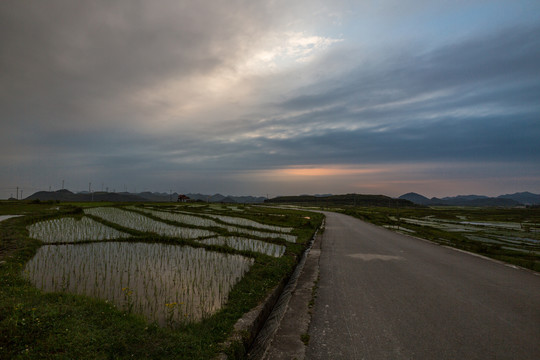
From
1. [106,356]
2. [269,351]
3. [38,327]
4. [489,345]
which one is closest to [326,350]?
[269,351]

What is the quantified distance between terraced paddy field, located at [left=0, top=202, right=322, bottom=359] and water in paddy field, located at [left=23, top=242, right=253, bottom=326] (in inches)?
1.2

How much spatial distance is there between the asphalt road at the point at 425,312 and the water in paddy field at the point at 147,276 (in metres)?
2.80

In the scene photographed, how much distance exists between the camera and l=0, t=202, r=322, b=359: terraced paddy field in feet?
12.7

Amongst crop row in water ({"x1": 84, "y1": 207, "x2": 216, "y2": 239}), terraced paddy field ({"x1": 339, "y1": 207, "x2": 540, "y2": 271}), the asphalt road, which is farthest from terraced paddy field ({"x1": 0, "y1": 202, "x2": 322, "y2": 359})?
terraced paddy field ({"x1": 339, "y1": 207, "x2": 540, "y2": 271})

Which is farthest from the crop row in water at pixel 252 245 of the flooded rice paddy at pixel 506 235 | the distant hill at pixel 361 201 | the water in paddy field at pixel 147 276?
the distant hill at pixel 361 201

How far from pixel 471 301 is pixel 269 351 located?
16.2ft

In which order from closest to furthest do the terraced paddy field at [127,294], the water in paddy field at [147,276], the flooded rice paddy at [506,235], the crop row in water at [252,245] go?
the terraced paddy field at [127,294]
the water in paddy field at [147,276]
the crop row in water at [252,245]
the flooded rice paddy at [506,235]

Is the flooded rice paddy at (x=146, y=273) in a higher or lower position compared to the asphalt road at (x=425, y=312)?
lower

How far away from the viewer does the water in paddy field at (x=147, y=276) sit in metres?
6.02

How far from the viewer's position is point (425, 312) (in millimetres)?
5207

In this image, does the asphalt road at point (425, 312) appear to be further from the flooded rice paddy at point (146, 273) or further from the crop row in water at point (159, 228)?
the crop row in water at point (159, 228)

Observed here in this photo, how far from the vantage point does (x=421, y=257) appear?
10758mm

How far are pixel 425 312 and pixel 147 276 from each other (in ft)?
25.2

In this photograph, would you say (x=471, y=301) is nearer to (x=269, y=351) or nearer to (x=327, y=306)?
(x=327, y=306)
